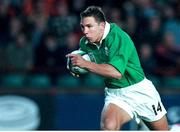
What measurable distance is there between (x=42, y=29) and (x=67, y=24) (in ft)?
1.40

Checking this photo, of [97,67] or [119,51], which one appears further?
[119,51]

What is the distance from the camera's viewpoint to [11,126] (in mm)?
11438

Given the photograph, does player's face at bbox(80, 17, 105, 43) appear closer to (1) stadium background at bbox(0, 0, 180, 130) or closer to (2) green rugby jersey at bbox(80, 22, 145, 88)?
(2) green rugby jersey at bbox(80, 22, 145, 88)

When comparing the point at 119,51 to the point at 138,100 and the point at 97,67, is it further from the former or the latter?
the point at 138,100

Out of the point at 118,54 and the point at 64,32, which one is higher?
the point at 118,54

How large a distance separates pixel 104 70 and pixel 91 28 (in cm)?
47

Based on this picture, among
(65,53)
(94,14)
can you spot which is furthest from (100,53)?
(65,53)

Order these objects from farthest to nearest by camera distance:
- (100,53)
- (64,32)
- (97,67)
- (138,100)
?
1. (64,32)
2. (138,100)
3. (100,53)
4. (97,67)

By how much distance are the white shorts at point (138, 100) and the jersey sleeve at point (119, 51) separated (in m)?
0.49

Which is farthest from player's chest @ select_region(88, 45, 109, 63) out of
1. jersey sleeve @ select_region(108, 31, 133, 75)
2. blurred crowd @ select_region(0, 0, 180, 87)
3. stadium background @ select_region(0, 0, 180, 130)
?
blurred crowd @ select_region(0, 0, 180, 87)

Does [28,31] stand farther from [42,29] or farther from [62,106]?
[62,106]

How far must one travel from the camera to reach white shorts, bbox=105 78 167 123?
25.7 ft

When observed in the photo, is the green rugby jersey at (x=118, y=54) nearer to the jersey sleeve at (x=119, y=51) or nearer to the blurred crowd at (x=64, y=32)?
the jersey sleeve at (x=119, y=51)

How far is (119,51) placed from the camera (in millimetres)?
7434
